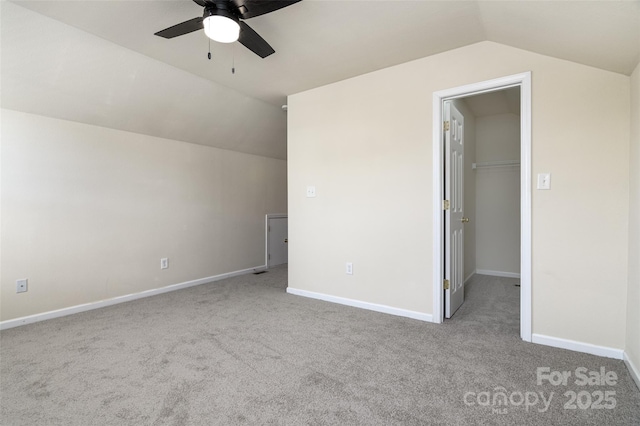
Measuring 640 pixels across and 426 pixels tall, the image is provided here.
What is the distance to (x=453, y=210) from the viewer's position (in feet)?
9.44

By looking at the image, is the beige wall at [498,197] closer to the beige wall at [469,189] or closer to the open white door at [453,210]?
the beige wall at [469,189]

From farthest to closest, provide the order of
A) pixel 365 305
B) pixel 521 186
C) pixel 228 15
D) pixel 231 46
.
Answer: pixel 365 305 < pixel 231 46 < pixel 521 186 < pixel 228 15

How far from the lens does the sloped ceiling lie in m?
1.79

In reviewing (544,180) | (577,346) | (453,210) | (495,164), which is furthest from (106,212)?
(495,164)

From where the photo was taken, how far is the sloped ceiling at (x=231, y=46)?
5.87 feet

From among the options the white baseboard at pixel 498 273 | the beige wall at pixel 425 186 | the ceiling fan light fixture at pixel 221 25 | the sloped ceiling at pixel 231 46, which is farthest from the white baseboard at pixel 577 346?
the ceiling fan light fixture at pixel 221 25

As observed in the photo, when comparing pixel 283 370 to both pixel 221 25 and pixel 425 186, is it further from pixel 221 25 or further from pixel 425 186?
pixel 221 25

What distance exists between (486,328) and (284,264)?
365 centimetres

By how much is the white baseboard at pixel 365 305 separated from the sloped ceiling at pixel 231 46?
225 cm

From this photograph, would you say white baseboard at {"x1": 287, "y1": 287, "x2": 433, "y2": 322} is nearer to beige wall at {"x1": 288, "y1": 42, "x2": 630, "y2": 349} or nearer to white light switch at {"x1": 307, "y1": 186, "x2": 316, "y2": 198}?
beige wall at {"x1": 288, "y1": 42, "x2": 630, "y2": 349}

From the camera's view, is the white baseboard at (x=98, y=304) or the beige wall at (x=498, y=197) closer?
the white baseboard at (x=98, y=304)

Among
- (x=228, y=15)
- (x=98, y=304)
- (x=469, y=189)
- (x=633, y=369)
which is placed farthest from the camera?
(x=469, y=189)

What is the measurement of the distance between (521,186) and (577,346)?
117 centimetres

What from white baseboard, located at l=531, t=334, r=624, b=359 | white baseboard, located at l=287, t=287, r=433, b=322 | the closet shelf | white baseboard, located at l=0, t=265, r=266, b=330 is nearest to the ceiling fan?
white baseboard, located at l=287, t=287, r=433, b=322
